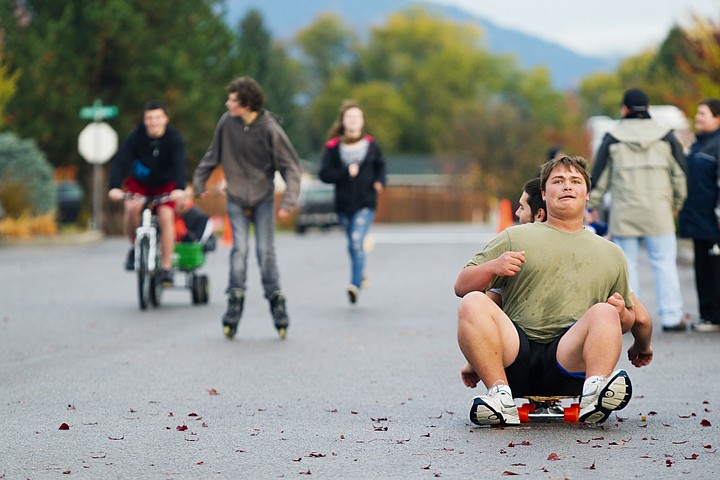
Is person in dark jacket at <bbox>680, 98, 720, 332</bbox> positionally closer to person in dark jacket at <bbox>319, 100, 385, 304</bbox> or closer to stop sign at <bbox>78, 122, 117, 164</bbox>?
person in dark jacket at <bbox>319, 100, 385, 304</bbox>

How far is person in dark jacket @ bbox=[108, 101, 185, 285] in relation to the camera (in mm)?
14719

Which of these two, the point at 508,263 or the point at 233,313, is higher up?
the point at 508,263

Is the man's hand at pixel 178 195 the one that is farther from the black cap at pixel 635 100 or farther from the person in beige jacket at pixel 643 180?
the black cap at pixel 635 100

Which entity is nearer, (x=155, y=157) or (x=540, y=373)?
(x=540, y=373)

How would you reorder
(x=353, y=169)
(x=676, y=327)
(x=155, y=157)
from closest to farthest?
1. (x=676, y=327)
2. (x=155, y=157)
3. (x=353, y=169)

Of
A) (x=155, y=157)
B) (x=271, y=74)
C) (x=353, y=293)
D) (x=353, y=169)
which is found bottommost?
(x=353, y=293)

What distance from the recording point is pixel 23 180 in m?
33.2

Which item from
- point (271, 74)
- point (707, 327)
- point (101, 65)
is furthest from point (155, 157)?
point (271, 74)

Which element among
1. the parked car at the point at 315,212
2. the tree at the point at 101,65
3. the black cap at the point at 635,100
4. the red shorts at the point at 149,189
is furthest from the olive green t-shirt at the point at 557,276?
the parked car at the point at 315,212

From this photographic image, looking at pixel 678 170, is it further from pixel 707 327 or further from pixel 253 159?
pixel 253 159

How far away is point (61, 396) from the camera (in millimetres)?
8773

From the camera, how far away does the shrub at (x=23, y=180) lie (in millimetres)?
32344

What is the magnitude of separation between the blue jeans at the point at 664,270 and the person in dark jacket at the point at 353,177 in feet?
11.8

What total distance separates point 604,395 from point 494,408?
525mm
